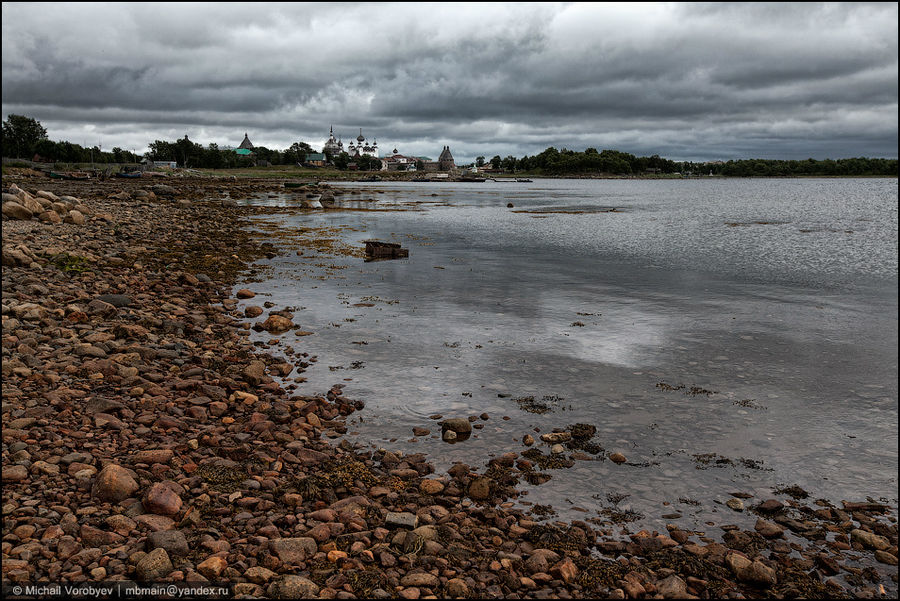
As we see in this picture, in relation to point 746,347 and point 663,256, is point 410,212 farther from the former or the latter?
point 746,347

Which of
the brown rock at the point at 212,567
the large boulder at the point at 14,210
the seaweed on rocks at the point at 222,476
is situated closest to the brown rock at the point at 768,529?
the brown rock at the point at 212,567

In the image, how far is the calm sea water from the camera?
873 cm

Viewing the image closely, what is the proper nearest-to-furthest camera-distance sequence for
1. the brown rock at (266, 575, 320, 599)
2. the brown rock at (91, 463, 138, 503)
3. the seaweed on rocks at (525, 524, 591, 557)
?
the brown rock at (266, 575, 320, 599), the seaweed on rocks at (525, 524, 591, 557), the brown rock at (91, 463, 138, 503)

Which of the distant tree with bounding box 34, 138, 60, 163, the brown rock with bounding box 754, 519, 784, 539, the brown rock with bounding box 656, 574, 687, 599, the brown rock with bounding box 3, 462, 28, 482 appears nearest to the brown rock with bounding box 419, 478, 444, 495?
the brown rock with bounding box 656, 574, 687, 599

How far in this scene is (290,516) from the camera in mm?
6844

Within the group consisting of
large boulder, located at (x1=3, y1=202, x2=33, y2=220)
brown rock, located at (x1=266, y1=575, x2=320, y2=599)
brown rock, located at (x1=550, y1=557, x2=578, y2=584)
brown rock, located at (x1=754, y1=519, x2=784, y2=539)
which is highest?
large boulder, located at (x1=3, y1=202, x2=33, y2=220)

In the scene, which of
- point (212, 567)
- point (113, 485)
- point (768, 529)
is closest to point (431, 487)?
point (212, 567)

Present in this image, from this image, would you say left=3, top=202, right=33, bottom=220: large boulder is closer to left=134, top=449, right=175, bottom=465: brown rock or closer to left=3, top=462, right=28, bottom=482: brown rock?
left=3, top=462, right=28, bottom=482: brown rock

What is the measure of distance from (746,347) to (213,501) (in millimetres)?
13912

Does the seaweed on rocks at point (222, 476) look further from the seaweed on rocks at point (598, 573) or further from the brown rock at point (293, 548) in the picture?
the seaweed on rocks at point (598, 573)

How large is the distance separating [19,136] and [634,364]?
681ft

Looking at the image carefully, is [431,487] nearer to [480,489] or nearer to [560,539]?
[480,489]

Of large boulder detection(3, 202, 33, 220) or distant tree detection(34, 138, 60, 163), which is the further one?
distant tree detection(34, 138, 60, 163)

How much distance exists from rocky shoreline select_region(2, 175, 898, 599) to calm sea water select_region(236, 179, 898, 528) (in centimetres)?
75
